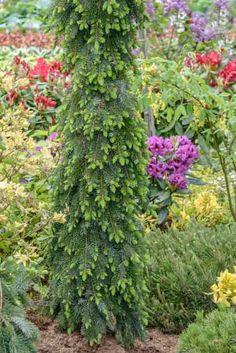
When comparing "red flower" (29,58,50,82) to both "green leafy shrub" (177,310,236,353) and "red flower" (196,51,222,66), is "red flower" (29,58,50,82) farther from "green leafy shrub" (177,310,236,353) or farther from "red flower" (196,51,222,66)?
"green leafy shrub" (177,310,236,353)

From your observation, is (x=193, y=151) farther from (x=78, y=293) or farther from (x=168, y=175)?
(x=78, y=293)

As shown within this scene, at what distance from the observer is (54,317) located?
4160 millimetres

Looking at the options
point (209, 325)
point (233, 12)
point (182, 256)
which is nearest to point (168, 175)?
point (182, 256)

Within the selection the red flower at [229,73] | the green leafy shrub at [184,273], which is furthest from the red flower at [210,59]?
the green leafy shrub at [184,273]

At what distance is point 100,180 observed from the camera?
380 centimetres

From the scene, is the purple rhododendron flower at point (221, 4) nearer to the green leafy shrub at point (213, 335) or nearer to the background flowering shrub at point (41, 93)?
the background flowering shrub at point (41, 93)

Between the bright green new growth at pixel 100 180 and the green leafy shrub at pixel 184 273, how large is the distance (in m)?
0.32

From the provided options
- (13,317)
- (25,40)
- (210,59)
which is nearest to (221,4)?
(210,59)

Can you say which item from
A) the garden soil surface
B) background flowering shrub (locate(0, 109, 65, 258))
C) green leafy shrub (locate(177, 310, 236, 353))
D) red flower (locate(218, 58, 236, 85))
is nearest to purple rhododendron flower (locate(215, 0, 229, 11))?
red flower (locate(218, 58, 236, 85))

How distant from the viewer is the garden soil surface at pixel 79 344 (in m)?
3.98

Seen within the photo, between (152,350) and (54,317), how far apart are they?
550mm

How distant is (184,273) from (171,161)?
1.16 m

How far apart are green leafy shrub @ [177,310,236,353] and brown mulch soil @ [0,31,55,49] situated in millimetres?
8992

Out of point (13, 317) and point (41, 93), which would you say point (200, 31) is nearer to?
point (41, 93)
